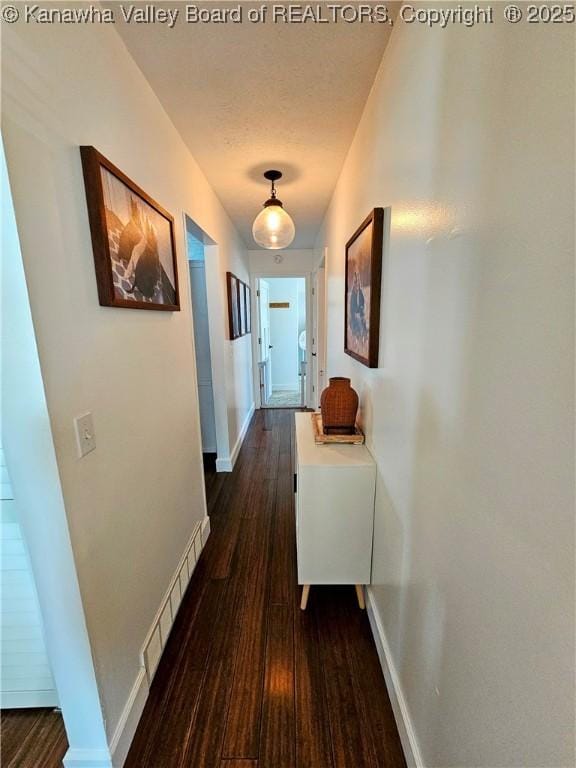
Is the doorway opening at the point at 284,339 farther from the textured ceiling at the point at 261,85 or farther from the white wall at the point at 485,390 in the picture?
the white wall at the point at 485,390

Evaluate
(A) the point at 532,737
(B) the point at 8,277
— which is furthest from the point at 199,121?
(A) the point at 532,737

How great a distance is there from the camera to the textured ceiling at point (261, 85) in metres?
1.13

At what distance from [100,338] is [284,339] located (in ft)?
17.3

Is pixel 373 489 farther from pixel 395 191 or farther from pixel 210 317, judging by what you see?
pixel 210 317

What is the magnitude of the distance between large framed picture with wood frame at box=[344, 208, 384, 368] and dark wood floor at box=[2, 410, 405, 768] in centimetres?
130

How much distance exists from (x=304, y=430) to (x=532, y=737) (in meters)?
1.40

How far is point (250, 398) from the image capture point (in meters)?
4.73

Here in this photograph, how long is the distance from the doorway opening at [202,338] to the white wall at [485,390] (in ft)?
7.45

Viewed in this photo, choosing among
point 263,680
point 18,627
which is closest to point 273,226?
point 18,627

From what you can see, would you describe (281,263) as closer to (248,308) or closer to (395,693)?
(248,308)

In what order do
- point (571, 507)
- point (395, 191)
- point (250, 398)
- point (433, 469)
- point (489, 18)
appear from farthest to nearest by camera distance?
point (250, 398) < point (395, 191) < point (433, 469) < point (489, 18) < point (571, 507)

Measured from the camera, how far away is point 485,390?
0.64 meters

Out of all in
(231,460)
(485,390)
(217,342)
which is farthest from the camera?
(231,460)

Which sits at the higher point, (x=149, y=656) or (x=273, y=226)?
(x=273, y=226)
